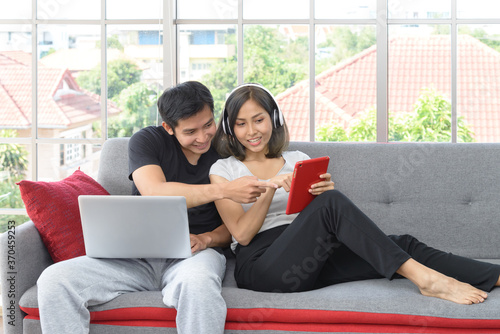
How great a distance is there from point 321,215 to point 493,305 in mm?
584

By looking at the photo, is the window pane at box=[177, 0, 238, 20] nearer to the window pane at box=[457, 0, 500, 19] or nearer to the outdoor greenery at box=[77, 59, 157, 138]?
the outdoor greenery at box=[77, 59, 157, 138]

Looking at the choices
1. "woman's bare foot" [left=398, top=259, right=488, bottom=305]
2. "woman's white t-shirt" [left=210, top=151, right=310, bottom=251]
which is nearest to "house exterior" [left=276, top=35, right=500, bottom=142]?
"woman's white t-shirt" [left=210, top=151, right=310, bottom=251]

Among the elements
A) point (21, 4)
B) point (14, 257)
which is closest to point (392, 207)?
point (14, 257)

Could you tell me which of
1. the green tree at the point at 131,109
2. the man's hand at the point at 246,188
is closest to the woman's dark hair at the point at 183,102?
the man's hand at the point at 246,188

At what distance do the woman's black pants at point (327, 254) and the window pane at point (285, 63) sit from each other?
1.23 meters

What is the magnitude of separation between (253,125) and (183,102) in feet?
0.90

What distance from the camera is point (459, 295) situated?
66.7 inches

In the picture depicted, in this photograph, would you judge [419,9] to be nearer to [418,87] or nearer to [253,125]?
[418,87]

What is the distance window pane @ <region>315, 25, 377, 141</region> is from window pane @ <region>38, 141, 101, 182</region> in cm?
126

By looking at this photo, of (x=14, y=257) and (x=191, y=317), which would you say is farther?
(x=14, y=257)

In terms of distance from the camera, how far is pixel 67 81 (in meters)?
3.11

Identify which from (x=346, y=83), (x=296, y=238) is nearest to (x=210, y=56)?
(x=346, y=83)

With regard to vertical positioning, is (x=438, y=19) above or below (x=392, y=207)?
above

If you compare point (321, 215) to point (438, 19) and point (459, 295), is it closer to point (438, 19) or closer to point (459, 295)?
point (459, 295)
